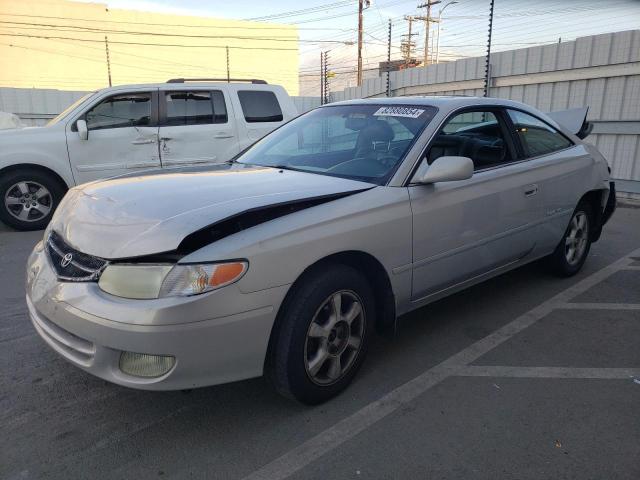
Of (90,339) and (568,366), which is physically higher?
(90,339)

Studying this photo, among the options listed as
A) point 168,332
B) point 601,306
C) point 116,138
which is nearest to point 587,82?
point 601,306

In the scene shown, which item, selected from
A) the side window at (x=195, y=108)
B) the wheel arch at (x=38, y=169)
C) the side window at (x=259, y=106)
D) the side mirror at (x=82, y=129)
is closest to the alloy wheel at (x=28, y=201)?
the wheel arch at (x=38, y=169)

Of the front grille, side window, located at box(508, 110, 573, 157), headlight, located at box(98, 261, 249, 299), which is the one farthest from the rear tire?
the front grille

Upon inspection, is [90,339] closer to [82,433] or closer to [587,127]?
[82,433]

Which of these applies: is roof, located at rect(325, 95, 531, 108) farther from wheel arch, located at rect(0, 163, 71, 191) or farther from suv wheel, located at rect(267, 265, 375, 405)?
wheel arch, located at rect(0, 163, 71, 191)

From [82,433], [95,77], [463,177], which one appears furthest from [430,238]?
→ [95,77]

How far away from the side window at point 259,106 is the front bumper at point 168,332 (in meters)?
5.90

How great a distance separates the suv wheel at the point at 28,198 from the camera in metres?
6.70

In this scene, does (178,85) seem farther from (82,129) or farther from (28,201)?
(28,201)

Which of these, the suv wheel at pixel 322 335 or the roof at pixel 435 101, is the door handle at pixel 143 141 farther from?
the suv wheel at pixel 322 335

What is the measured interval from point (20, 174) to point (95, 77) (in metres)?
42.2

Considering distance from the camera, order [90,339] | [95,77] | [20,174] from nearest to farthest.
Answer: [90,339]
[20,174]
[95,77]

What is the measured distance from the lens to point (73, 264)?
7.85ft

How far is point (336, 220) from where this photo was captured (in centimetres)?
261
